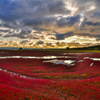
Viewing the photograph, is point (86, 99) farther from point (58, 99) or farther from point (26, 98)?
point (26, 98)

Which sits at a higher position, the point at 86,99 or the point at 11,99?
the point at 11,99

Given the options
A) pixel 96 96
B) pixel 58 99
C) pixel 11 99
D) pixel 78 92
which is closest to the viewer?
pixel 11 99

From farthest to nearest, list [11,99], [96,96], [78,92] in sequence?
[78,92] < [96,96] < [11,99]

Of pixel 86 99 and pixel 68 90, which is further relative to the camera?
pixel 68 90

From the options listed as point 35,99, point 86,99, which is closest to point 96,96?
point 86,99

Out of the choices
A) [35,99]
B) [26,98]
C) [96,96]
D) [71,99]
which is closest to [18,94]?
[26,98]

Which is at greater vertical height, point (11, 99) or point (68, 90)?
point (11, 99)

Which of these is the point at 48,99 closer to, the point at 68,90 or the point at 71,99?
the point at 71,99

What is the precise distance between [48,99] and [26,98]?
184cm

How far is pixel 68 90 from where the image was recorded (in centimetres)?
1104

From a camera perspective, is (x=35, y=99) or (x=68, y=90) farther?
(x=68, y=90)

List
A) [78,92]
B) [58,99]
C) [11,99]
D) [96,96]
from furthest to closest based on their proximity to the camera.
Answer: [78,92] → [96,96] → [58,99] → [11,99]

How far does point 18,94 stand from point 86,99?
19.1 ft

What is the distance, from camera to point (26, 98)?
870 centimetres
